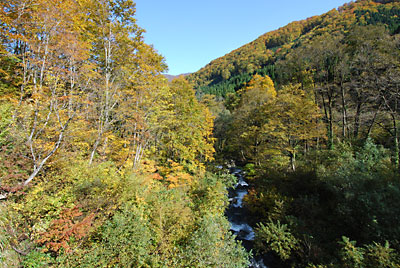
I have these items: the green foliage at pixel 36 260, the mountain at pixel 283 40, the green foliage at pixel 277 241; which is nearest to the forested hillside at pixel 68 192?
the green foliage at pixel 36 260

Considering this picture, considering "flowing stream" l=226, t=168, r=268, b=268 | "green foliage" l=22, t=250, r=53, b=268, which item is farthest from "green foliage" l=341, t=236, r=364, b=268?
"green foliage" l=22, t=250, r=53, b=268

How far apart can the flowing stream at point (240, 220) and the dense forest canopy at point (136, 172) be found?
15.7 inches

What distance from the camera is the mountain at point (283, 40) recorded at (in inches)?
1962

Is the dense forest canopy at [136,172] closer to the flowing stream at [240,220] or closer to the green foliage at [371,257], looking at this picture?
the green foliage at [371,257]

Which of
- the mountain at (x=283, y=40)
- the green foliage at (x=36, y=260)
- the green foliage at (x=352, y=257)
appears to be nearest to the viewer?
the green foliage at (x=36, y=260)

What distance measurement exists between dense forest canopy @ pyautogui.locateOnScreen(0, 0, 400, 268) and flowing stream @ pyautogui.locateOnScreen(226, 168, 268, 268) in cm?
40

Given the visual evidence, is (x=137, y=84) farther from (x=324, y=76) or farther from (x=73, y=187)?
(x=324, y=76)

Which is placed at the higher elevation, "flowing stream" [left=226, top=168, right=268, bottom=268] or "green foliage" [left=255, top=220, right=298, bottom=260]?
"green foliage" [left=255, top=220, right=298, bottom=260]

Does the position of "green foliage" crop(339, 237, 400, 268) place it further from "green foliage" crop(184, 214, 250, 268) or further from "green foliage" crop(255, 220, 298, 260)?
"green foliage" crop(184, 214, 250, 268)

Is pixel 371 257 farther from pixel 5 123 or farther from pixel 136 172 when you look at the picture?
pixel 5 123

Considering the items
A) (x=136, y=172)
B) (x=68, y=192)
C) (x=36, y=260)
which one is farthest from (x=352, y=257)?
(x=68, y=192)

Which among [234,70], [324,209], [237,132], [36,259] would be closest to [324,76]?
[237,132]

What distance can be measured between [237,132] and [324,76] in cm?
1068

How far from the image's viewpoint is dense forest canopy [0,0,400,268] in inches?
192
